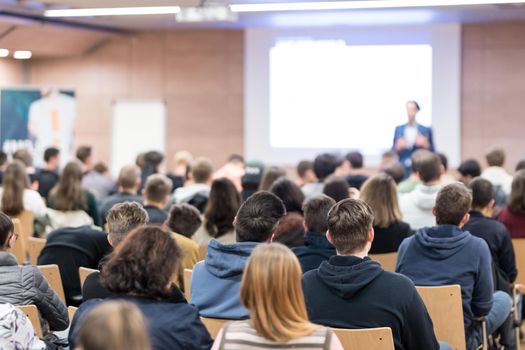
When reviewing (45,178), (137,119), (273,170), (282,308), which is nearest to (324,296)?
(282,308)

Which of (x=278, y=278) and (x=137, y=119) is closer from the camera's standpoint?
(x=278, y=278)

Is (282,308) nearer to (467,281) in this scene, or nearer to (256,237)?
(256,237)

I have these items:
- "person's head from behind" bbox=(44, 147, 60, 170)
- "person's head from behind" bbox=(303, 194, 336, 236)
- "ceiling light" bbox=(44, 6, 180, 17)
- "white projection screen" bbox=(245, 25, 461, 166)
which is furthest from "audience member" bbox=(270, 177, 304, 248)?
"white projection screen" bbox=(245, 25, 461, 166)

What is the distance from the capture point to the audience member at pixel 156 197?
568 centimetres

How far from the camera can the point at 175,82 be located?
12.5m

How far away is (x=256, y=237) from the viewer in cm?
347

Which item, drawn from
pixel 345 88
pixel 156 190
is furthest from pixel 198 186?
pixel 345 88

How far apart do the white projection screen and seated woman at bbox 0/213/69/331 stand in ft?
26.7

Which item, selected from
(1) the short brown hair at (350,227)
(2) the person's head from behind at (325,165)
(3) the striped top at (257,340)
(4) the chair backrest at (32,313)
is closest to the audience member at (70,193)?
(2) the person's head from behind at (325,165)

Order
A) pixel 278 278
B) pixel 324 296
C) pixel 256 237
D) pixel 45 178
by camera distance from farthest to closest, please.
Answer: pixel 45 178 → pixel 256 237 → pixel 324 296 → pixel 278 278

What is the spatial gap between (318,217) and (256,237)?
0.76m

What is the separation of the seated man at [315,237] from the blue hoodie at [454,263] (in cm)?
40

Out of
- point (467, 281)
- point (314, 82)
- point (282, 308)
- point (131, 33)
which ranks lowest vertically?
point (467, 281)

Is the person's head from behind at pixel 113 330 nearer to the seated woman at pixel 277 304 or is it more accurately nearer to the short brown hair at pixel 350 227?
the seated woman at pixel 277 304
